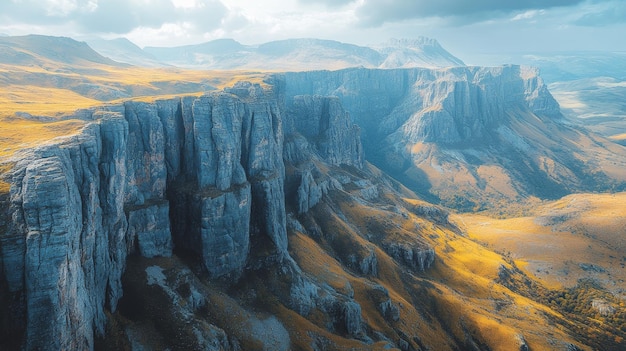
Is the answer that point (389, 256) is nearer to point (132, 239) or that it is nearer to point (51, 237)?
point (132, 239)

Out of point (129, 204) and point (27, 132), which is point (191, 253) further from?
point (27, 132)

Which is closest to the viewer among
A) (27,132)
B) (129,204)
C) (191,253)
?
(27,132)

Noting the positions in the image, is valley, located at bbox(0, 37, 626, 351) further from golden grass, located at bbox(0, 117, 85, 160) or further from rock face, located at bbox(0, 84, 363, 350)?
golden grass, located at bbox(0, 117, 85, 160)

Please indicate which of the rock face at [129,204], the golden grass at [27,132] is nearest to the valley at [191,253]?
the rock face at [129,204]

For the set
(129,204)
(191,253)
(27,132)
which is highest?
(27,132)

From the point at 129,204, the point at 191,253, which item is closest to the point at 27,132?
the point at 129,204

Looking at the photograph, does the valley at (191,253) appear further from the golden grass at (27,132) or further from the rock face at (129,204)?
the golden grass at (27,132)

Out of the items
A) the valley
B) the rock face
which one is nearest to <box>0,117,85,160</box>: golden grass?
the valley

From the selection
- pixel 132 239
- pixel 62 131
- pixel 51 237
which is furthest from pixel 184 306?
pixel 62 131
